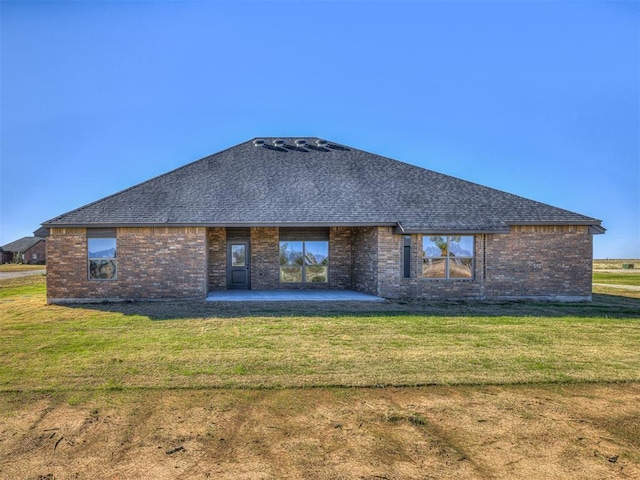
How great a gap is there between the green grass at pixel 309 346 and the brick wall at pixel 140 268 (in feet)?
4.52

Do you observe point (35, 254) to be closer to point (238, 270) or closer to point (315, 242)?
point (238, 270)

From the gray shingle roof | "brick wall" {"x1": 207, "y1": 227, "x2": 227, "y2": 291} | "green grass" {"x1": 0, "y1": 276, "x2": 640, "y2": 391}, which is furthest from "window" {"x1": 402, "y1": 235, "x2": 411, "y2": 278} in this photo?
the gray shingle roof

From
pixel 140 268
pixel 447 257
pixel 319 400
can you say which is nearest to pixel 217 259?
pixel 140 268

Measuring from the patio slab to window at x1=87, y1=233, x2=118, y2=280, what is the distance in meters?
3.53

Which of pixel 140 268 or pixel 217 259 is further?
pixel 217 259

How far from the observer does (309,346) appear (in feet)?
24.7

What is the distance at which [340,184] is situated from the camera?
16375mm

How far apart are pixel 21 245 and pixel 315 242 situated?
6793 centimetres

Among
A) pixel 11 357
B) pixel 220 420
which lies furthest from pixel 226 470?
Result: pixel 11 357

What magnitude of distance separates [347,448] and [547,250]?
13.3m

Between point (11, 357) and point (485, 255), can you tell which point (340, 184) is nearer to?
point (485, 255)

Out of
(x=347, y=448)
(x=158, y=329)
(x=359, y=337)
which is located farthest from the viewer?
(x=158, y=329)

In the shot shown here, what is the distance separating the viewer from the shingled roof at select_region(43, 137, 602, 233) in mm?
13742

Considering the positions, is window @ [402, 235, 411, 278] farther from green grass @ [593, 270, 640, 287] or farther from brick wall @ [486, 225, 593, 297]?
green grass @ [593, 270, 640, 287]
